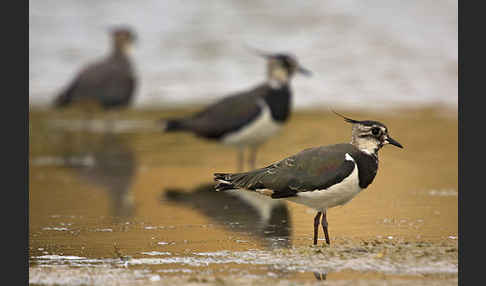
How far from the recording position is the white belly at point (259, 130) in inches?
425

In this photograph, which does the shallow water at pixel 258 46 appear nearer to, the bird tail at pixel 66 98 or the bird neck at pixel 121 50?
the bird neck at pixel 121 50

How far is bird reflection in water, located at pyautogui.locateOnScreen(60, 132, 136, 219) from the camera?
30.9 feet

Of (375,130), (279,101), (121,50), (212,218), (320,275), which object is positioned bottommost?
(320,275)

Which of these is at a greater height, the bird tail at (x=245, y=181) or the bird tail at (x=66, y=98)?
the bird tail at (x=66, y=98)

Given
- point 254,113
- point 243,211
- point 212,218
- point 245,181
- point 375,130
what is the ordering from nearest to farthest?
point 375,130 → point 245,181 → point 212,218 → point 243,211 → point 254,113

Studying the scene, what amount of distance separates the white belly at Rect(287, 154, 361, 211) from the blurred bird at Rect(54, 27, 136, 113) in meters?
8.39

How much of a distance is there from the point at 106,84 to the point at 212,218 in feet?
23.1

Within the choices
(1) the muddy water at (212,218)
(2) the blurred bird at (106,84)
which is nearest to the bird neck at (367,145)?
(1) the muddy water at (212,218)

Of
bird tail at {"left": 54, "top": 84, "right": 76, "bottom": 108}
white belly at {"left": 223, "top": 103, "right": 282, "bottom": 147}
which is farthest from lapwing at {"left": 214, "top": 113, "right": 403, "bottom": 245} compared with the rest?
bird tail at {"left": 54, "top": 84, "right": 76, "bottom": 108}

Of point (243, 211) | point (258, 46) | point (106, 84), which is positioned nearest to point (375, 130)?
point (243, 211)

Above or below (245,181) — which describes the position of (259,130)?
above

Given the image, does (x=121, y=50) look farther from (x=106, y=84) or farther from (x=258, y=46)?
(x=258, y=46)

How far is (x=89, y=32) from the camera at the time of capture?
864 inches

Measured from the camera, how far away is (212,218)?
834 centimetres
